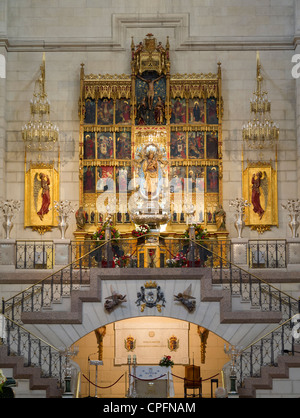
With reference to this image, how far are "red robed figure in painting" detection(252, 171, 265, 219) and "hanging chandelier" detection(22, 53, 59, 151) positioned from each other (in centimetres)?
694

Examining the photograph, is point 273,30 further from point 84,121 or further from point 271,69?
point 84,121

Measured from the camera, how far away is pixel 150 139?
26734 millimetres

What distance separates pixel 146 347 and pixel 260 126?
27.0ft

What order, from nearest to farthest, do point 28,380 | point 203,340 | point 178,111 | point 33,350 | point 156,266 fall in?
point 28,380, point 33,350, point 156,266, point 203,340, point 178,111

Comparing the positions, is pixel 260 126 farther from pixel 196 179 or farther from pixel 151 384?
pixel 151 384

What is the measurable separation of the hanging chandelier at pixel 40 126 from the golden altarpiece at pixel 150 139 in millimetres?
1154

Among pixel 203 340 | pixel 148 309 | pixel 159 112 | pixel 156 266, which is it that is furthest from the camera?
pixel 159 112

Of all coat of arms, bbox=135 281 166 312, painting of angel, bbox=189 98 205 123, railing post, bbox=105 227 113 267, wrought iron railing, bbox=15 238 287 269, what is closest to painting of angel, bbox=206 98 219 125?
painting of angel, bbox=189 98 205 123

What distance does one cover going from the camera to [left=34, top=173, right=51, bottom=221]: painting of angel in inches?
1052

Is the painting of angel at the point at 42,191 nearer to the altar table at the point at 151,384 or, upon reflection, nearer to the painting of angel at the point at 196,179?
the painting of angel at the point at 196,179

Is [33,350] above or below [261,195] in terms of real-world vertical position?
below

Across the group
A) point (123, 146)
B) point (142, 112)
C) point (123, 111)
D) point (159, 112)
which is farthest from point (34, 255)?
point (159, 112)

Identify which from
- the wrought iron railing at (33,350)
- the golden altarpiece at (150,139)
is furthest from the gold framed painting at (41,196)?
the wrought iron railing at (33,350)
